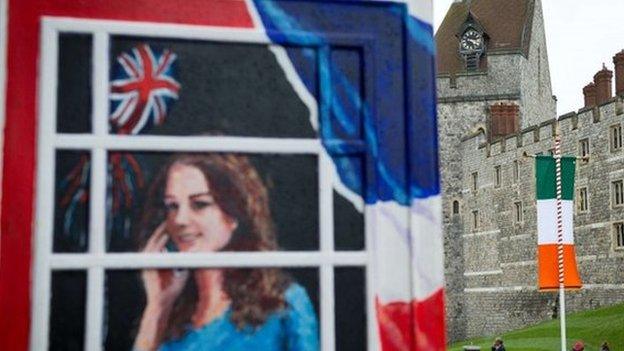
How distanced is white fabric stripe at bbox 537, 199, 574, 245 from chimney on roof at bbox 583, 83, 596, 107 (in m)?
23.2

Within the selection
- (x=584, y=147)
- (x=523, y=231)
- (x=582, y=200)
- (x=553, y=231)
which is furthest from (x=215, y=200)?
(x=523, y=231)

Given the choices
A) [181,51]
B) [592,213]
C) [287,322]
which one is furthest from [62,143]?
[592,213]

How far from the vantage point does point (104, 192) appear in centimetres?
201

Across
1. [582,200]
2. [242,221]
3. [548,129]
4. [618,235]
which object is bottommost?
[242,221]

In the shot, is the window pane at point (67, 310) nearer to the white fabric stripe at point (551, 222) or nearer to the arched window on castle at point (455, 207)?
the white fabric stripe at point (551, 222)

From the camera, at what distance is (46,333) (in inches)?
76.8

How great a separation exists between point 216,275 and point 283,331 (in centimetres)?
18

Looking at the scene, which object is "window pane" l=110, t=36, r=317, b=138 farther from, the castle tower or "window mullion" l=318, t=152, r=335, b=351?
the castle tower

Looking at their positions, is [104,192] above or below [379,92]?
below

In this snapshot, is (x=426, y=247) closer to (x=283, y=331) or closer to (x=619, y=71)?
(x=283, y=331)

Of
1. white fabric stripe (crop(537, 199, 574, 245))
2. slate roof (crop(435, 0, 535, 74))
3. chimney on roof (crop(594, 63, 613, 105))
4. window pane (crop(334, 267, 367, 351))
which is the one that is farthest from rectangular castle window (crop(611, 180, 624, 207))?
window pane (crop(334, 267, 367, 351))

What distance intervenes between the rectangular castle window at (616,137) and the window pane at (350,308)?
103 feet

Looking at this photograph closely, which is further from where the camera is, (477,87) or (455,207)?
(477,87)

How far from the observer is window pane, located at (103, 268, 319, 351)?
6.57 ft
